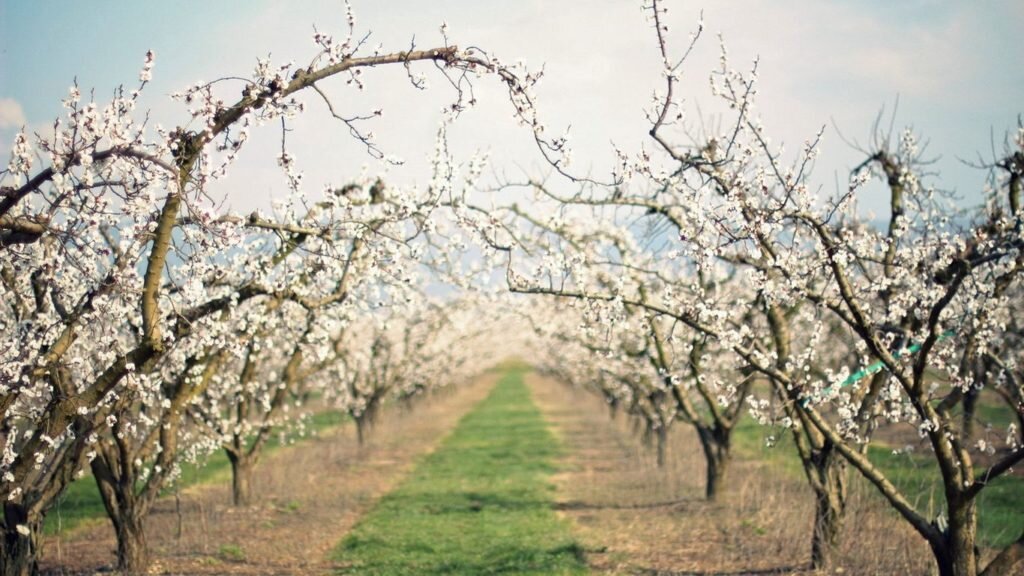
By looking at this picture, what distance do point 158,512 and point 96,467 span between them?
24.1 ft

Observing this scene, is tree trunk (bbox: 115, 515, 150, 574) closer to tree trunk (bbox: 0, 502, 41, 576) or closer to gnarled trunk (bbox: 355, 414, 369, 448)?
tree trunk (bbox: 0, 502, 41, 576)

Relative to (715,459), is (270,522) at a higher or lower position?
lower

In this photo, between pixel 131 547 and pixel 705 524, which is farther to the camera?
pixel 705 524

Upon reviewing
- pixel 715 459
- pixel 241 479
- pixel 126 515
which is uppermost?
pixel 126 515

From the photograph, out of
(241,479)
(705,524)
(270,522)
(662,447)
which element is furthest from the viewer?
(662,447)

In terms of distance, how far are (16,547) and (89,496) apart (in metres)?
12.5

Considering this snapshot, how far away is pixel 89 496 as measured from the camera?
1980 cm

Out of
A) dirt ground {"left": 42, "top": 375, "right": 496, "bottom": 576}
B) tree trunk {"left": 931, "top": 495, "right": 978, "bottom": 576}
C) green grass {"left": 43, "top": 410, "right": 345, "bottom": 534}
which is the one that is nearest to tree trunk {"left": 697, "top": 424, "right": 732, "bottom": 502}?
dirt ground {"left": 42, "top": 375, "right": 496, "bottom": 576}

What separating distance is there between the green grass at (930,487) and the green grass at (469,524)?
4222 mm

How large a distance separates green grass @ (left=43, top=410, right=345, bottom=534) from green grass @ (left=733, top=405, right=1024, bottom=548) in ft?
42.1

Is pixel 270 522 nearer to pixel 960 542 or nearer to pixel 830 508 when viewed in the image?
pixel 830 508

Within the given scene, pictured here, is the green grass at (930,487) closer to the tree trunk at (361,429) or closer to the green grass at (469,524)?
the green grass at (469,524)

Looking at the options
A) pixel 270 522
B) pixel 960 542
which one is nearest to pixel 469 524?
pixel 270 522

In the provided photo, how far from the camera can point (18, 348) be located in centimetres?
792
